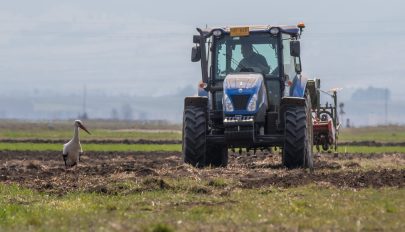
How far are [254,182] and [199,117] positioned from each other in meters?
4.88

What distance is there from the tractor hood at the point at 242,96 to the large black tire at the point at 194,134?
2.90 feet

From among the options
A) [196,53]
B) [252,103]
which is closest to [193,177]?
[252,103]

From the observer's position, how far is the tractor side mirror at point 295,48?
26797 mm

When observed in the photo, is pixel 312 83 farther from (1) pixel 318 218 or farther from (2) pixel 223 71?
(1) pixel 318 218

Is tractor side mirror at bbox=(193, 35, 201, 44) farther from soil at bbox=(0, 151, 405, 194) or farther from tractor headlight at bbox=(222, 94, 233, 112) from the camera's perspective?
soil at bbox=(0, 151, 405, 194)

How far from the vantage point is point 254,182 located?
72.7 ft

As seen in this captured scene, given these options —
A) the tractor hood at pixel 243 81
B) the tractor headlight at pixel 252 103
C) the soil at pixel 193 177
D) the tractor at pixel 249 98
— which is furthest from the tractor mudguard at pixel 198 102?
the soil at pixel 193 177

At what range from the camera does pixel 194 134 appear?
26.5 meters

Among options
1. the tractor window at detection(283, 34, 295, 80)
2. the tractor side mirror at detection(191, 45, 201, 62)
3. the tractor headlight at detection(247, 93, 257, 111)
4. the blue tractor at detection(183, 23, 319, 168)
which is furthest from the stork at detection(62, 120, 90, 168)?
the tractor window at detection(283, 34, 295, 80)

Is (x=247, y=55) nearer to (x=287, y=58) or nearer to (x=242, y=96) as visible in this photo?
(x=287, y=58)

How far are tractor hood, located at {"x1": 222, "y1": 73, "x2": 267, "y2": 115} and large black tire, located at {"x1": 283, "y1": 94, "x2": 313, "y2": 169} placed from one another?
96cm

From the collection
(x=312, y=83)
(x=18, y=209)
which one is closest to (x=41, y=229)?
(x=18, y=209)

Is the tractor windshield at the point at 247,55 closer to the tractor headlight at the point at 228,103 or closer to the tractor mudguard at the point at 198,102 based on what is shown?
the tractor mudguard at the point at 198,102

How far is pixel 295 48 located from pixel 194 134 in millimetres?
Result: 3614
